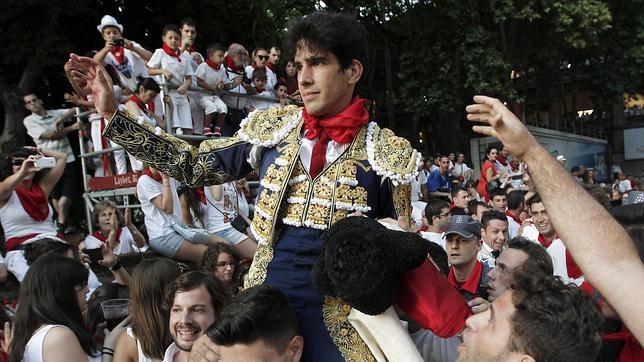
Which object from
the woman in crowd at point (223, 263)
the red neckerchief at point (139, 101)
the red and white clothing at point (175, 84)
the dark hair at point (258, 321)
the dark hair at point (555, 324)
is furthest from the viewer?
the red and white clothing at point (175, 84)

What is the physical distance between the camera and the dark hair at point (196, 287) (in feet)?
9.71

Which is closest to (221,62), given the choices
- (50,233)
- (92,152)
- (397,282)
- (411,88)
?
(92,152)

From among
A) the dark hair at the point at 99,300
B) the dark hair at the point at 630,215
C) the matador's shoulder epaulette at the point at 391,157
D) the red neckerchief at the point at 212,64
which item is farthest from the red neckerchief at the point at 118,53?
the dark hair at the point at 630,215

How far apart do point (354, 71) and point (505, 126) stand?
0.75 m

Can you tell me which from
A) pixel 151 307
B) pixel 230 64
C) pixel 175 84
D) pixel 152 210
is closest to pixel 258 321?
pixel 151 307

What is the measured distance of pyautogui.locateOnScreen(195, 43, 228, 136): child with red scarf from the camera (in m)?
8.34

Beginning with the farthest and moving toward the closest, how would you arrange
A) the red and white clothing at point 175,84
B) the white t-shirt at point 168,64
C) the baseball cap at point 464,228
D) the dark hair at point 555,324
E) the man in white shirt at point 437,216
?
the white t-shirt at point 168,64, the red and white clothing at point 175,84, the man in white shirt at point 437,216, the baseball cap at point 464,228, the dark hair at point 555,324

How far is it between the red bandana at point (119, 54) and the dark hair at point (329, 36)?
5.79m

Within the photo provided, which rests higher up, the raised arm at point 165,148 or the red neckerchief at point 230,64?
the red neckerchief at point 230,64

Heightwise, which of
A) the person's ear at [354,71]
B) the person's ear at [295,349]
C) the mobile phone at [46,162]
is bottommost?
the person's ear at [295,349]

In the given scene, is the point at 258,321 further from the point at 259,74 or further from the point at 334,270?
the point at 259,74

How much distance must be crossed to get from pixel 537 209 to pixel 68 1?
1027cm

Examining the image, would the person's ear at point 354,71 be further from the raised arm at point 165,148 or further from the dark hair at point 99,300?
the dark hair at point 99,300

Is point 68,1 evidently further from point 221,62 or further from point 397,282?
point 397,282
